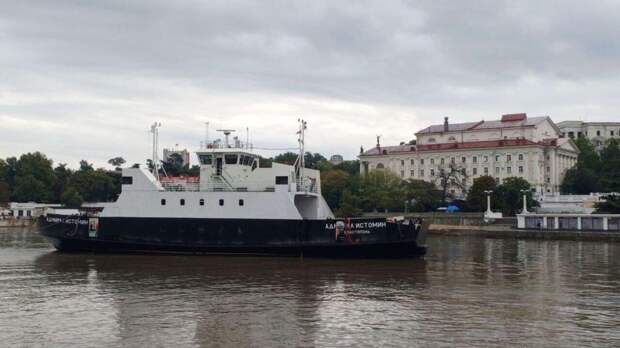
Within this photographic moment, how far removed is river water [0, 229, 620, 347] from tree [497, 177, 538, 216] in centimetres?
3675

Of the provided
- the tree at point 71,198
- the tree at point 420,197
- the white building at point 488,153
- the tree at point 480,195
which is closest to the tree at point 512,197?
the tree at point 480,195

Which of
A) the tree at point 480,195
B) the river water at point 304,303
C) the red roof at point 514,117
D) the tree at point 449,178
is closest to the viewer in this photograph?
the river water at point 304,303

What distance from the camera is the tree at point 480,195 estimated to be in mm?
65312

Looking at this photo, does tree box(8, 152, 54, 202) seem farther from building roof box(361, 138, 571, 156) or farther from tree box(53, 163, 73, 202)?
building roof box(361, 138, 571, 156)

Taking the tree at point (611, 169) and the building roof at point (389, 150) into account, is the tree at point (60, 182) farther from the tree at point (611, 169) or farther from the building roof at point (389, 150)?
the tree at point (611, 169)

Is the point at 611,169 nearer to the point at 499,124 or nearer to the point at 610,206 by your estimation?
the point at 499,124

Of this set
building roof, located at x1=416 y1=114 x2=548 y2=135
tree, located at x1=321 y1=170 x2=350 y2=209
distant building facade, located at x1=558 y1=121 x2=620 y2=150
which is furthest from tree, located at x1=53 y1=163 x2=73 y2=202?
distant building facade, located at x1=558 y1=121 x2=620 y2=150

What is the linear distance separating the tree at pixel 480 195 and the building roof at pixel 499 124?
18.4 meters

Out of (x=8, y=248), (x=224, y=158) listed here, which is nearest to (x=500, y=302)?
(x=224, y=158)

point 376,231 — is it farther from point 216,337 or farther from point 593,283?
point 216,337

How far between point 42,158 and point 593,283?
298 feet

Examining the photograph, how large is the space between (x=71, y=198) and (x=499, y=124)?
189 feet

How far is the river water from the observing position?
1369cm

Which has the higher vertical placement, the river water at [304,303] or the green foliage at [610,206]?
the green foliage at [610,206]
